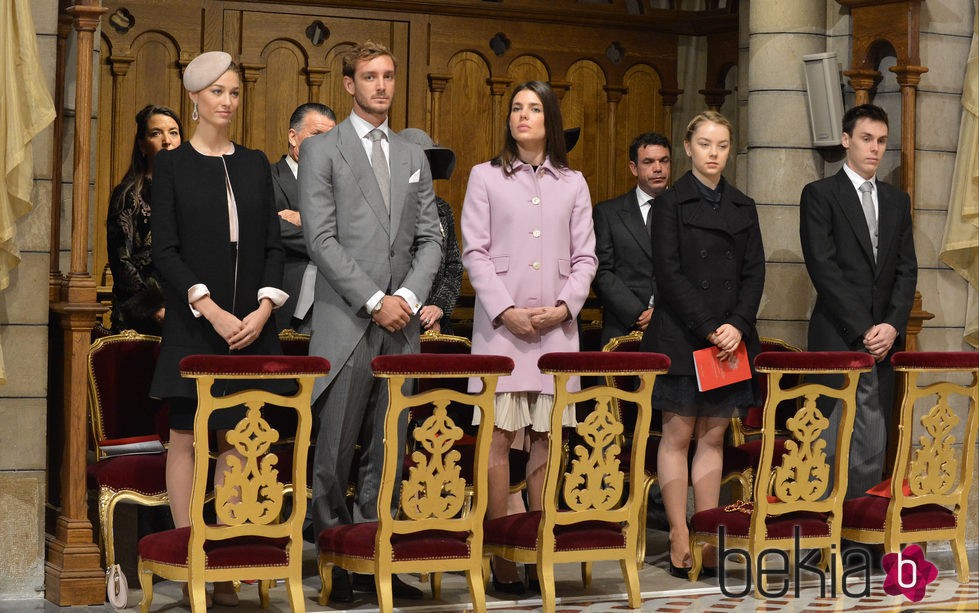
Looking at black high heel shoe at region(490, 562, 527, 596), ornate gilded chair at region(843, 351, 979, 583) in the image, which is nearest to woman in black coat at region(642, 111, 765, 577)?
ornate gilded chair at region(843, 351, 979, 583)

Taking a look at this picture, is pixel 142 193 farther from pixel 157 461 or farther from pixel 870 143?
pixel 870 143

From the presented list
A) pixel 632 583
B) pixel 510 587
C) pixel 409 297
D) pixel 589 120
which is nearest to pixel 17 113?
pixel 409 297

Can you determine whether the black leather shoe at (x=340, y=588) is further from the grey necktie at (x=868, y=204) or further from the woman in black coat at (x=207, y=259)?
the grey necktie at (x=868, y=204)

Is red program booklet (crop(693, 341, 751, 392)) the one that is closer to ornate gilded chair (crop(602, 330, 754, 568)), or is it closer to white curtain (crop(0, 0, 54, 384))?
ornate gilded chair (crop(602, 330, 754, 568))

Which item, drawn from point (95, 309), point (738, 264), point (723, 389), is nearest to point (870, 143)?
point (738, 264)

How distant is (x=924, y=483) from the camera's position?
5.05m

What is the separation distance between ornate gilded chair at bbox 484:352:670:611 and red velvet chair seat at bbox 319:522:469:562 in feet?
0.81

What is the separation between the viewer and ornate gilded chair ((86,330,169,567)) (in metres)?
4.65

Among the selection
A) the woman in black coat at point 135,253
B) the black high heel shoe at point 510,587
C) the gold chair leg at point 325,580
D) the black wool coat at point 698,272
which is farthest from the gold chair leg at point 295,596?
the black wool coat at point 698,272

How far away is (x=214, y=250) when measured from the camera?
14.7 feet

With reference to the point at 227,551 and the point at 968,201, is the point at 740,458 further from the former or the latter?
the point at 227,551

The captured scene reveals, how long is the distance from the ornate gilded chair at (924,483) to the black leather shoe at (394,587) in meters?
1.54

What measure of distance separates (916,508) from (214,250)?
8.49ft

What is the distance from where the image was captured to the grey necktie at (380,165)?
4664mm
